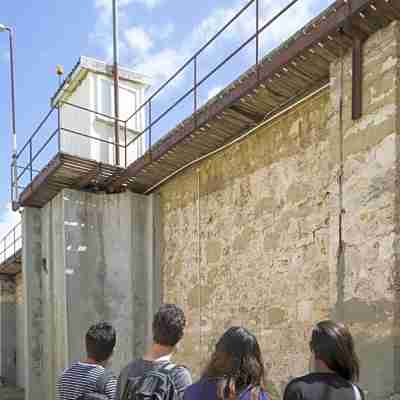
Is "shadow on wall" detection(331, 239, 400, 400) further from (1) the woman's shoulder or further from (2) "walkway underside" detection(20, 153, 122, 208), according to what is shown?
(2) "walkway underside" detection(20, 153, 122, 208)

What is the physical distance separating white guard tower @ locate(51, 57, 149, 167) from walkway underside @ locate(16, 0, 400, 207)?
3.05 m

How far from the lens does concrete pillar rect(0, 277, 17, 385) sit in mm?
17984

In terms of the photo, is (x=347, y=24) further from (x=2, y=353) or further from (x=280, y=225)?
(x=2, y=353)

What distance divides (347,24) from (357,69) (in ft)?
1.47

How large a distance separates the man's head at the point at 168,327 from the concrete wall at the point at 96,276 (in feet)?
20.3

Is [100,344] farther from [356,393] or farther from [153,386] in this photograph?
[356,393]

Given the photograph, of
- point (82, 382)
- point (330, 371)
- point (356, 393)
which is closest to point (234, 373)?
point (330, 371)

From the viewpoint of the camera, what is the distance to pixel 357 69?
203 inches

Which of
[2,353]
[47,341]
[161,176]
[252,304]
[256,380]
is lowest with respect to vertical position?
[2,353]

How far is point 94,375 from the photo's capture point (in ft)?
11.3

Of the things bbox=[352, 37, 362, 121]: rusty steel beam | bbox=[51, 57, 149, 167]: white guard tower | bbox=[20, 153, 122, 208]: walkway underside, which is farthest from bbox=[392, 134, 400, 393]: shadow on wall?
bbox=[51, 57, 149, 167]: white guard tower

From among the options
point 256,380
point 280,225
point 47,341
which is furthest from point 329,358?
point 47,341

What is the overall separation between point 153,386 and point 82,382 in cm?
76

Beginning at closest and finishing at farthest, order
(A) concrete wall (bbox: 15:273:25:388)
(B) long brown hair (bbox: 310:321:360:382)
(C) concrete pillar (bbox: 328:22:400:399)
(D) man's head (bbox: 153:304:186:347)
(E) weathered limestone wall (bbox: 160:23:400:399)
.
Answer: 1. (B) long brown hair (bbox: 310:321:360:382)
2. (D) man's head (bbox: 153:304:186:347)
3. (C) concrete pillar (bbox: 328:22:400:399)
4. (E) weathered limestone wall (bbox: 160:23:400:399)
5. (A) concrete wall (bbox: 15:273:25:388)
